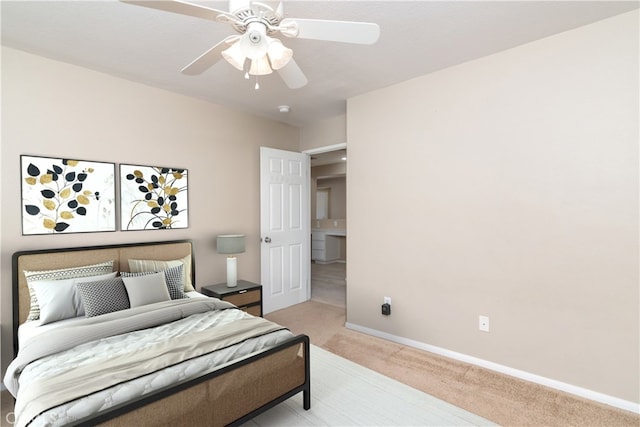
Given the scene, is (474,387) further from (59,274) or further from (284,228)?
(59,274)

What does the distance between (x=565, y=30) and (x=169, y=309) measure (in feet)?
11.7

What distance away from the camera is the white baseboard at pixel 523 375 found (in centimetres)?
216

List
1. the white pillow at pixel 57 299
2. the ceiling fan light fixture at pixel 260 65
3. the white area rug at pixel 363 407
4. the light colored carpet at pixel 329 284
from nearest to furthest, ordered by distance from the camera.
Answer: the ceiling fan light fixture at pixel 260 65
the white area rug at pixel 363 407
the white pillow at pixel 57 299
the light colored carpet at pixel 329 284

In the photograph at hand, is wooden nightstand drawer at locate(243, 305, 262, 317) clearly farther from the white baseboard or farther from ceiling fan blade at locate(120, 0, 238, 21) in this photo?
ceiling fan blade at locate(120, 0, 238, 21)

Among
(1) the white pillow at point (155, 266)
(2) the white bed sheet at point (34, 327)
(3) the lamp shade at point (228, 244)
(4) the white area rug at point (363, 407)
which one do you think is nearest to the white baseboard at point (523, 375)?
(4) the white area rug at point (363, 407)

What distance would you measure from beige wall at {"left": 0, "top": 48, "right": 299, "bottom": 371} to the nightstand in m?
0.36

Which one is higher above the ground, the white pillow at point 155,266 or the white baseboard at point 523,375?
the white pillow at point 155,266

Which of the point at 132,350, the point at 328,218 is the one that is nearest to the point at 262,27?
the point at 132,350

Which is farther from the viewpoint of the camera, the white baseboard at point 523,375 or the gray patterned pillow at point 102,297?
the gray patterned pillow at point 102,297

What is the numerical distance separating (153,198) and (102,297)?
1220mm

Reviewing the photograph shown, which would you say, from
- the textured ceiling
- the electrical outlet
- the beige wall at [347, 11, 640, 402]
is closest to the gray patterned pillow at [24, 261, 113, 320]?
the textured ceiling

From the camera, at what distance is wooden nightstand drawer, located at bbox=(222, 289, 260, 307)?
331 cm

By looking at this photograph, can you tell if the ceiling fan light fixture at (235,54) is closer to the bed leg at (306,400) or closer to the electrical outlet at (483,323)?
→ the bed leg at (306,400)

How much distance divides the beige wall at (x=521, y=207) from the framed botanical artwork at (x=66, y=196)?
2645mm
